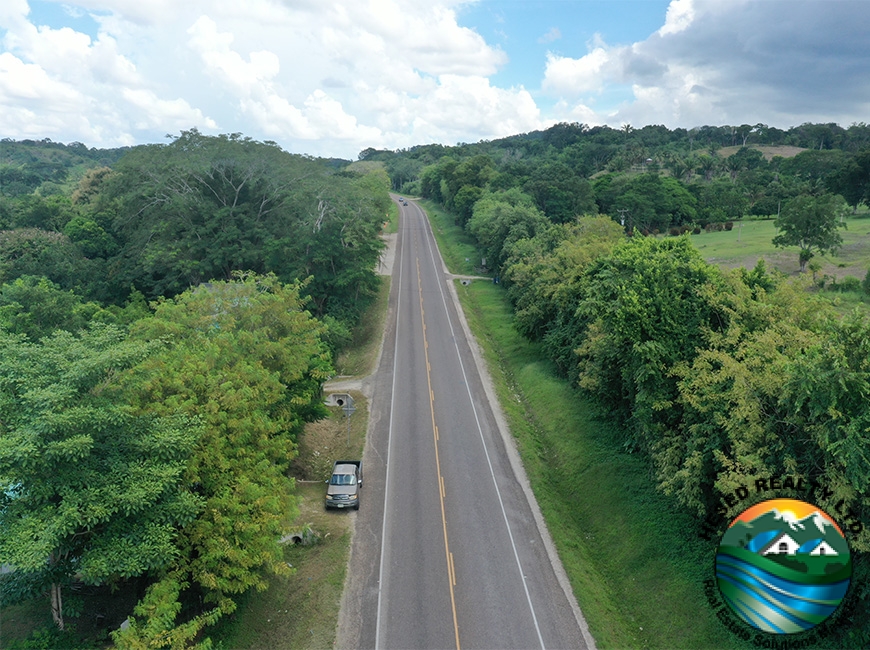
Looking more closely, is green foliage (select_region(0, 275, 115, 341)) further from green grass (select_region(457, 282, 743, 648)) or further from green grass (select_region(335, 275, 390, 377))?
green grass (select_region(457, 282, 743, 648))

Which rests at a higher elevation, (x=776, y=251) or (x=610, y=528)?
(x=776, y=251)

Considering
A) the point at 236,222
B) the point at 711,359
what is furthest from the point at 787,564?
the point at 236,222

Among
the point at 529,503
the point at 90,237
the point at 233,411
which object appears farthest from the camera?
the point at 90,237

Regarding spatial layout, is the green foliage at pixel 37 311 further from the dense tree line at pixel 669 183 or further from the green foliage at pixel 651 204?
the green foliage at pixel 651 204

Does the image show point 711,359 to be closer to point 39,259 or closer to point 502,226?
point 502,226

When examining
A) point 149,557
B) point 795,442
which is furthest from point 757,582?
point 149,557

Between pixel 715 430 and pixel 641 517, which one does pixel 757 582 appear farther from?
pixel 641 517

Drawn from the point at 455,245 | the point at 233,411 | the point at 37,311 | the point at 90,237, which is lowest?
the point at 233,411
